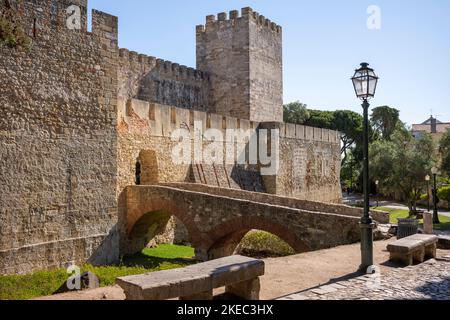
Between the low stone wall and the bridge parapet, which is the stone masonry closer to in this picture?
the bridge parapet

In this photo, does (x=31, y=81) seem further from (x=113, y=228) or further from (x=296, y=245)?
(x=296, y=245)

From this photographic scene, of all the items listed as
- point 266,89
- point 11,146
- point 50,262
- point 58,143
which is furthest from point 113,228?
point 266,89

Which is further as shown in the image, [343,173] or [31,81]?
[343,173]

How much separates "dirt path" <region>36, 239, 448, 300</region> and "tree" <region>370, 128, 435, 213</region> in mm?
21963

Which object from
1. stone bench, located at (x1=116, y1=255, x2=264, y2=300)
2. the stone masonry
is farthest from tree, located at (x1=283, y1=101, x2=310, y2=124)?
stone bench, located at (x1=116, y1=255, x2=264, y2=300)

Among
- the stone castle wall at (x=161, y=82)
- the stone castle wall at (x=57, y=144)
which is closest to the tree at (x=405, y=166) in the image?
the stone castle wall at (x=161, y=82)

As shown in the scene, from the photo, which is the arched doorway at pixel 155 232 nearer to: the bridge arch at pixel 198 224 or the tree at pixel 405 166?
the bridge arch at pixel 198 224

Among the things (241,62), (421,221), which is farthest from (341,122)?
(241,62)

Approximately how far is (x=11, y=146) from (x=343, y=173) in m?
45.2

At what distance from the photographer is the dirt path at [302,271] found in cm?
618

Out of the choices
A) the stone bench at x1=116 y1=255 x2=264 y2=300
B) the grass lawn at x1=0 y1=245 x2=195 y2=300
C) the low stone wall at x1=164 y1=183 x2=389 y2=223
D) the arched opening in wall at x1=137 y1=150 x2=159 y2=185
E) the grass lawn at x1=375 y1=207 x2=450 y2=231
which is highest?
the arched opening in wall at x1=137 y1=150 x2=159 y2=185

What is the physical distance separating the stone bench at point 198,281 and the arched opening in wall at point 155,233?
8.77 metres

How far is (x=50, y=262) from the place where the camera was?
1075 centimetres

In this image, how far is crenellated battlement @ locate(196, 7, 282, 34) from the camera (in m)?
24.5
